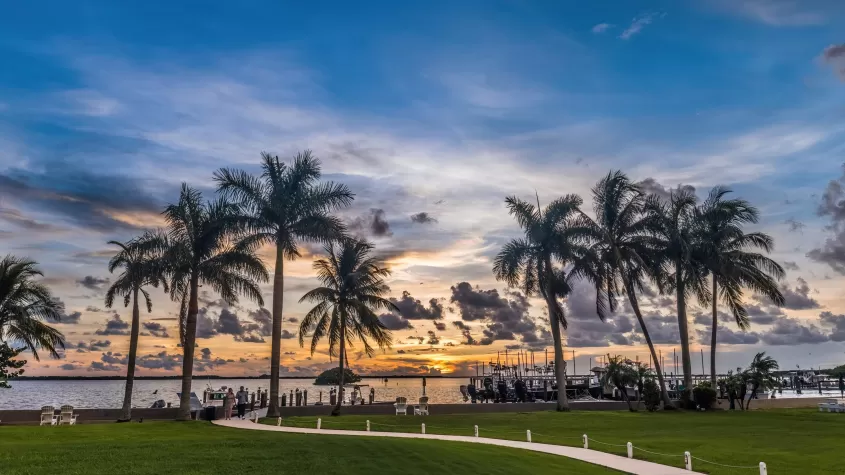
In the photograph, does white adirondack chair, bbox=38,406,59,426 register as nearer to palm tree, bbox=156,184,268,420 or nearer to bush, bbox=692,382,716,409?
palm tree, bbox=156,184,268,420

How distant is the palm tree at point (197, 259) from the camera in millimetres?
33719

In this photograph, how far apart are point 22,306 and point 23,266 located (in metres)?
2.04

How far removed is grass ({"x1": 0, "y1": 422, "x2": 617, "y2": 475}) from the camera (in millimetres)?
15992

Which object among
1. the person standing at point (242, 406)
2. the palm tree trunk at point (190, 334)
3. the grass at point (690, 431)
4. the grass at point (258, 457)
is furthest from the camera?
the person standing at point (242, 406)

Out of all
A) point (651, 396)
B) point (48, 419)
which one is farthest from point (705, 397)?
point (48, 419)

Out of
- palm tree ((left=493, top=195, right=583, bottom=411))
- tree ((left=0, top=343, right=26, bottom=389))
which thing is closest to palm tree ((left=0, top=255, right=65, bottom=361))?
tree ((left=0, top=343, right=26, bottom=389))

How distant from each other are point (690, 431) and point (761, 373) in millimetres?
18110

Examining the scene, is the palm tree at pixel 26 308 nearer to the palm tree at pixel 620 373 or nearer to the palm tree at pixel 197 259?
the palm tree at pixel 197 259

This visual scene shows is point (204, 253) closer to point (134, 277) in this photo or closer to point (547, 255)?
point (134, 277)

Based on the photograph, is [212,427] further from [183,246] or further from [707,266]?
[707,266]

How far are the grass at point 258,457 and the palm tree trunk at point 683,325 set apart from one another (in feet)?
86.6

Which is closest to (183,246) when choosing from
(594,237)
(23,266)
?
(23,266)

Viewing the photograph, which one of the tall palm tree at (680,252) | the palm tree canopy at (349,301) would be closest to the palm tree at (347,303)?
the palm tree canopy at (349,301)

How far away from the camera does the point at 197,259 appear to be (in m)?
34.1
